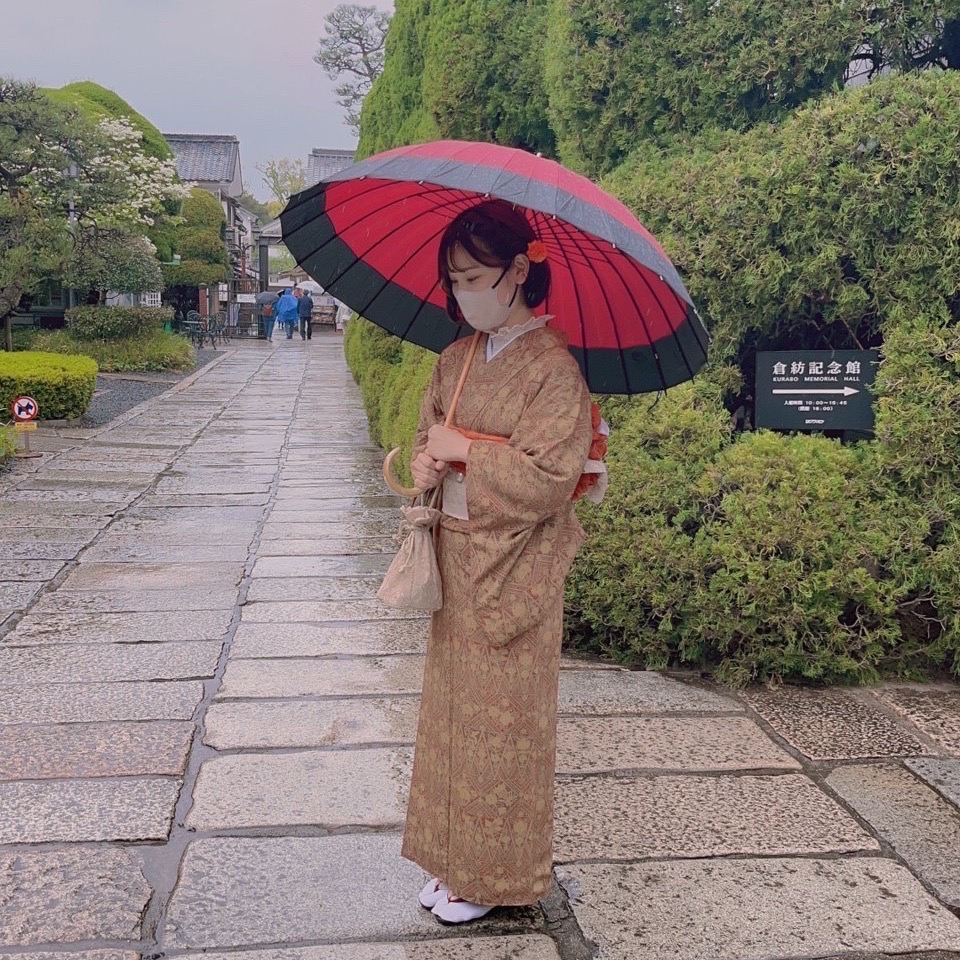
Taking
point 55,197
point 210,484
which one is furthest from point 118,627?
point 55,197

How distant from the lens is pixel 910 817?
3.00m

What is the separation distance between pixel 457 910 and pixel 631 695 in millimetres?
1632

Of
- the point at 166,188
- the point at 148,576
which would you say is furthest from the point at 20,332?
the point at 148,576

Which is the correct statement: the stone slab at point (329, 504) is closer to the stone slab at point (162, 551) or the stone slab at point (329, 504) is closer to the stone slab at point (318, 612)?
the stone slab at point (162, 551)

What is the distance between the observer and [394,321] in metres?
2.83

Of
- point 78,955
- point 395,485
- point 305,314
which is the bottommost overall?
point 78,955

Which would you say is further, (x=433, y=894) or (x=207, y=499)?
(x=207, y=499)

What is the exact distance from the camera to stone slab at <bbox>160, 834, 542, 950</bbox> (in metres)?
2.41

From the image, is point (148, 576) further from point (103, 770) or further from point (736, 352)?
point (736, 352)

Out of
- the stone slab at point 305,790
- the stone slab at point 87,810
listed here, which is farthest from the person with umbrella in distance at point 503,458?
the stone slab at point 87,810

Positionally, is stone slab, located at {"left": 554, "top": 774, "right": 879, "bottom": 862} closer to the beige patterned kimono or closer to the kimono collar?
the beige patterned kimono

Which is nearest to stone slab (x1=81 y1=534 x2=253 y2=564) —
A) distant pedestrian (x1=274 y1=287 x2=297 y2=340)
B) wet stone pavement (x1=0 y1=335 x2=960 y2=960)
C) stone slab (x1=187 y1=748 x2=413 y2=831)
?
wet stone pavement (x1=0 y1=335 x2=960 y2=960)

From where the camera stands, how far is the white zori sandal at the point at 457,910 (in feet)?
8.05

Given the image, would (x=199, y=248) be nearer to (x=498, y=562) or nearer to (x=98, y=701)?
(x=98, y=701)
